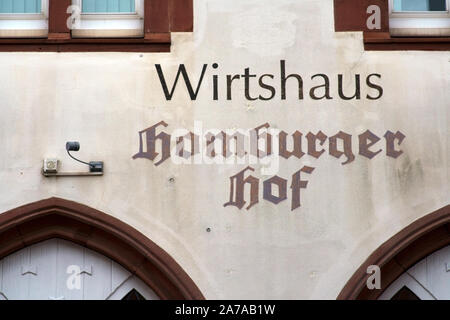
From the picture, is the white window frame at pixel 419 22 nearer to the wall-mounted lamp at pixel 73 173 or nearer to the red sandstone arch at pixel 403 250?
the red sandstone arch at pixel 403 250

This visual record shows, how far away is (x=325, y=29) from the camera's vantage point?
35.7 feet

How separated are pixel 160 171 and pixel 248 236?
101cm

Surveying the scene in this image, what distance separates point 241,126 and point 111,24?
1619 millimetres

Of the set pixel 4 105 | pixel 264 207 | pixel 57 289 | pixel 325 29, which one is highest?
pixel 325 29

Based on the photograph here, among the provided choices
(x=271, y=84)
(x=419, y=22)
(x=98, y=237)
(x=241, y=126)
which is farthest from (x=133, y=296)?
(x=419, y=22)

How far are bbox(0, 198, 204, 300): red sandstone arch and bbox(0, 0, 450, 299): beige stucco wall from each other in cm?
10

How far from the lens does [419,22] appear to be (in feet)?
36.2

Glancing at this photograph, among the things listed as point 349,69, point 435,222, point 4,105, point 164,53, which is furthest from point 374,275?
point 4,105

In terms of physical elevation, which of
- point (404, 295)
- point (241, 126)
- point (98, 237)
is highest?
point (241, 126)

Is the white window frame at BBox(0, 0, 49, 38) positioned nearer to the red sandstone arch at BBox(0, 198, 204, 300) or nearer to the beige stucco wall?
the beige stucco wall

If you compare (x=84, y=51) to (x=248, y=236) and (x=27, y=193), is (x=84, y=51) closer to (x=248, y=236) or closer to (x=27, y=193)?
(x=27, y=193)

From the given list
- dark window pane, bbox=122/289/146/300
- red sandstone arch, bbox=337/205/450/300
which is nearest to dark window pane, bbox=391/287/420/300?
red sandstone arch, bbox=337/205/450/300

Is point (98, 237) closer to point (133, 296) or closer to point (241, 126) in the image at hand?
point (133, 296)

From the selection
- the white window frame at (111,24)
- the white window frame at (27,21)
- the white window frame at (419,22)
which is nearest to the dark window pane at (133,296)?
the white window frame at (111,24)
